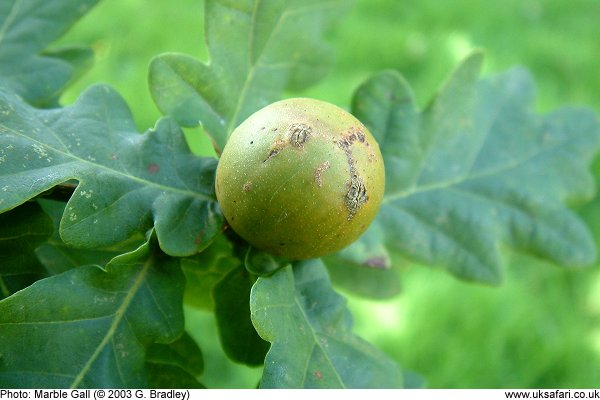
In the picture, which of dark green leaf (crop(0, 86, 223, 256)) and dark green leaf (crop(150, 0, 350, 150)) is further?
dark green leaf (crop(150, 0, 350, 150))

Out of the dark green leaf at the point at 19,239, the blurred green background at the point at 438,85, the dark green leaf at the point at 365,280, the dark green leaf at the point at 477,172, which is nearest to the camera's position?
the dark green leaf at the point at 19,239

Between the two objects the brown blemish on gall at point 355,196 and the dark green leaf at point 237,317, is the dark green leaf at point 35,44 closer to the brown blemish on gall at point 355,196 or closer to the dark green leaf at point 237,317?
the dark green leaf at point 237,317

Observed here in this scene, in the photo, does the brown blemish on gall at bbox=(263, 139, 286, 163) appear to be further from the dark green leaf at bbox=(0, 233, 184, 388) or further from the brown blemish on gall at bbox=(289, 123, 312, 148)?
the dark green leaf at bbox=(0, 233, 184, 388)

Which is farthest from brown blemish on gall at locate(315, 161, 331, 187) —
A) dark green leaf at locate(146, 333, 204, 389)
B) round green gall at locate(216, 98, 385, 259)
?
dark green leaf at locate(146, 333, 204, 389)

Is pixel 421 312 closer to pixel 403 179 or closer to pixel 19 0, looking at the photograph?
pixel 403 179

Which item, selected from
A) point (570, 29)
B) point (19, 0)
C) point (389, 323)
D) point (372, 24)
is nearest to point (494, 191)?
point (19, 0)

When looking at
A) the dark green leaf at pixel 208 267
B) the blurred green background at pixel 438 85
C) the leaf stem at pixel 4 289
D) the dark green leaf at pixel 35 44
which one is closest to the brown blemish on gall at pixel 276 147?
the dark green leaf at pixel 208 267

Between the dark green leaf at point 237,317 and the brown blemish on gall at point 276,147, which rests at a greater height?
the brown blemish on gall at point 276,147

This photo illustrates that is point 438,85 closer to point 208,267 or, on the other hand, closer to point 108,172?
point 208,267
